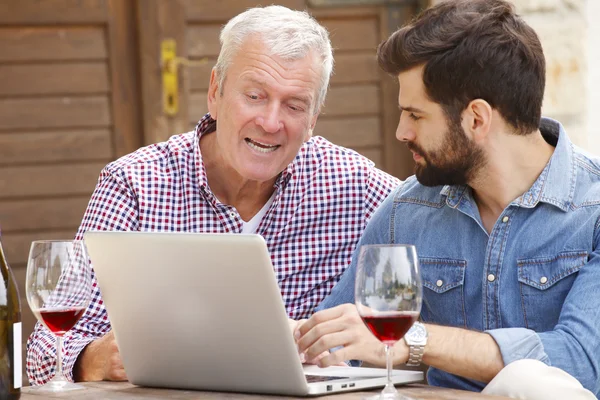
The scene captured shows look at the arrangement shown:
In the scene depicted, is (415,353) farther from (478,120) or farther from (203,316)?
(478,120)

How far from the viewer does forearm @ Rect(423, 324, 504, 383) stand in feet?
5.20

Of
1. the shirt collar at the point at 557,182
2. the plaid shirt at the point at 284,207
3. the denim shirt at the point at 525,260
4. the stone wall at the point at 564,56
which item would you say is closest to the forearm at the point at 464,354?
the denim shirt at the point at 525,260

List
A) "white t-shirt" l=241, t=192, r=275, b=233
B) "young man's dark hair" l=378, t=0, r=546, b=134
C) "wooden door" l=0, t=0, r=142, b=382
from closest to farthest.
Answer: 1. "young man's dark hair" l=378, t=0, r=546, b=134
2. "white t-shirt" l=241, t=192, r=275, b=233
3. "wooden door" l=0, t=0, r=142, b=382

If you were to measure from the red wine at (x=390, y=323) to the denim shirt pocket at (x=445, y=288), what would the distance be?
2.02ft

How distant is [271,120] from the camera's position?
2230mm

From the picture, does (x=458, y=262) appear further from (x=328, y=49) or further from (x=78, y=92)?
(x=78, y=92)

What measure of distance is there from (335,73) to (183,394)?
9.52ft

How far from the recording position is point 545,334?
166 centimetres

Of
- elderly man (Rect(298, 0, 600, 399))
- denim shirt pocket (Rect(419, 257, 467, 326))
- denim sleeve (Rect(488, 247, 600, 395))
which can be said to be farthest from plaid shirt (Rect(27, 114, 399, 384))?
denim sleeve (Rect(488, 247, 600, 395))

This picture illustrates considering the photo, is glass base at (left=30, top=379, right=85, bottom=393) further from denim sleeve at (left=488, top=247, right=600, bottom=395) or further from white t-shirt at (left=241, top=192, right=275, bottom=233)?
white t-shirt at (left=241, top=192, right=275, bottom=233)

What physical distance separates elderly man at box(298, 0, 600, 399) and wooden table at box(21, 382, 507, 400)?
347 millimetres

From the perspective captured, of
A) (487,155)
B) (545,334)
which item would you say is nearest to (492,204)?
(487,155)

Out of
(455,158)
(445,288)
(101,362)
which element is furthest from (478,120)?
(101,362)

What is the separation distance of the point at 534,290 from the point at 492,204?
7.9 inches
